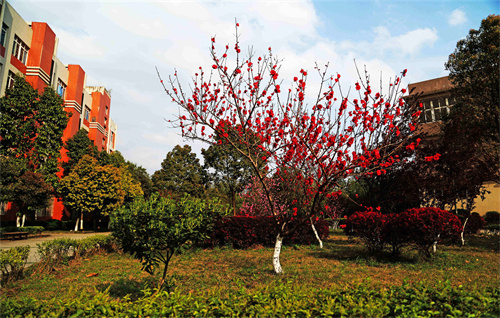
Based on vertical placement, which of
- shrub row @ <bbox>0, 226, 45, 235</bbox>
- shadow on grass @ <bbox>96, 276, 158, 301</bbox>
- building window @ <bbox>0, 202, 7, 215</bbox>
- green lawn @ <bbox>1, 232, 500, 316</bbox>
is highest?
building window @ <bbox>0, 202, 7, 215</bbox>

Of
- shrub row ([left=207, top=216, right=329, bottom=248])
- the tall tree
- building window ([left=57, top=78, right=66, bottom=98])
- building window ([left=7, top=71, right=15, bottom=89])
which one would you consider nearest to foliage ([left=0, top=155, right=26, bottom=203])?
building window ([left=7, top=71, right=15, bottom=89])

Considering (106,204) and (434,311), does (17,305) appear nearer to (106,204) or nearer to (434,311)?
(434,311)

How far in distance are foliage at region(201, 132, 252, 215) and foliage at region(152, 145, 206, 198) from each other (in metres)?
1.92

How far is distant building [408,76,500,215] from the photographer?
23.1 meters

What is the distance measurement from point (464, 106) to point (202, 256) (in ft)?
42.7

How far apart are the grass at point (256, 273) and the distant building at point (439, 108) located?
16.4 m

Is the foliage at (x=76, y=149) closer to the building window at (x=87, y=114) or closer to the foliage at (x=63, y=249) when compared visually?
the building window at (x=87, y=114)

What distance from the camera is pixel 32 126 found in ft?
70.3

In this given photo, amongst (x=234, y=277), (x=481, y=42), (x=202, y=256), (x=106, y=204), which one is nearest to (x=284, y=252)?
(x=202, y=256)

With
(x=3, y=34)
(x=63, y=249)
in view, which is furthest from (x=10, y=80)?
(x=63, y=249)

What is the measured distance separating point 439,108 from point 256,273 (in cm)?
2530

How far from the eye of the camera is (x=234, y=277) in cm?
666

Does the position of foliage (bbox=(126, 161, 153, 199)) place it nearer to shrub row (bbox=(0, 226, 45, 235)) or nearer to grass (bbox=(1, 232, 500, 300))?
shrub row (bbox=(0, 226, 45, 235))

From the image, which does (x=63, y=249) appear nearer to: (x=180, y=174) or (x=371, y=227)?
(x=371, y=227)
